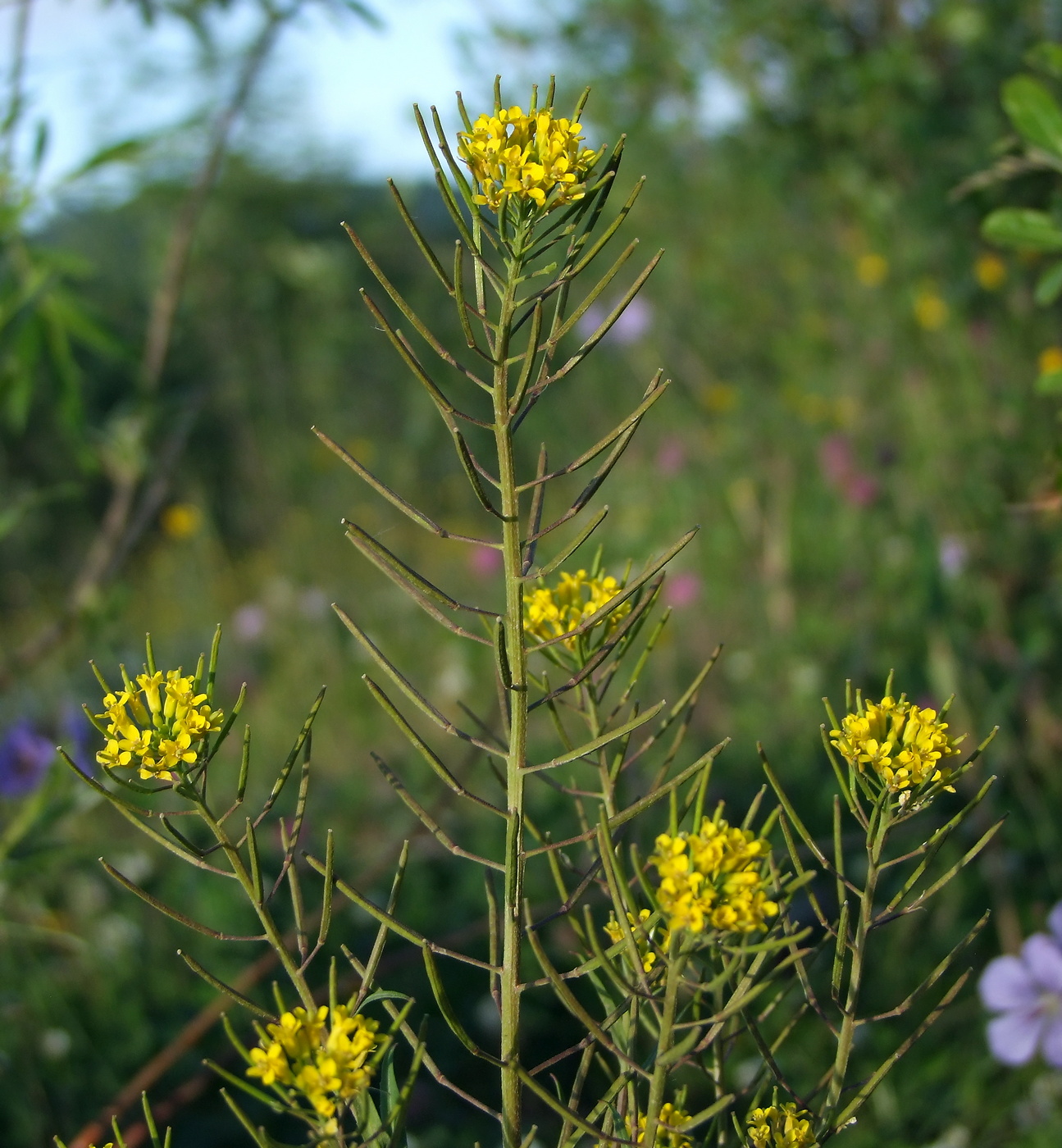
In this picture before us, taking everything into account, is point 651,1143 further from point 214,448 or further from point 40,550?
point 214,448

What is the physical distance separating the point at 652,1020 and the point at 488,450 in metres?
4.97

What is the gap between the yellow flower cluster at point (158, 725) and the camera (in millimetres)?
466

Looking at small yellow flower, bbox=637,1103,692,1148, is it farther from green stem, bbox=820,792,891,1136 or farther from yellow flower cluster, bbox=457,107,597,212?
yellow flower cluster, bbox=457,107,597,212

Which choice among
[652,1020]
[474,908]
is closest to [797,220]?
[474,908]

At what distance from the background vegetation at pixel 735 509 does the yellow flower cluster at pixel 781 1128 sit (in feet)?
1.98

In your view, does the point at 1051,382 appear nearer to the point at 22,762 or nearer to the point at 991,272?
the point at 22,762

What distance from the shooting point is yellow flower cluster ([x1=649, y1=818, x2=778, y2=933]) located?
42 cm

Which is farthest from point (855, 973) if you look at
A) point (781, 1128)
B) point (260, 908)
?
point (260, 908)

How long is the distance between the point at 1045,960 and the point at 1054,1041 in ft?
0.28

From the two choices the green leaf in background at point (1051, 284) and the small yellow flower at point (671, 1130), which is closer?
the small yellow flower at point (671, 1130)

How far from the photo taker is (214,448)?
634 cm

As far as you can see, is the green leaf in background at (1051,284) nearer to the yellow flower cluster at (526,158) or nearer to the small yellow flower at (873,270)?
the yellow flower cluster at (526,158)

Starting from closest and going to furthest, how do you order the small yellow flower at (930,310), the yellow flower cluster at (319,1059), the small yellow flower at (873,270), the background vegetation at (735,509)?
the yellow flower cluster at (319,1059) → the background vegetation at (735,509) → the small yellow flower at (930,310) → the small yellow flower at (873,270)

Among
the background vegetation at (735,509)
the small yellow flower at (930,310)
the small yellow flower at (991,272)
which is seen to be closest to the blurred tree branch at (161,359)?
the background vegetation at (735,509)
